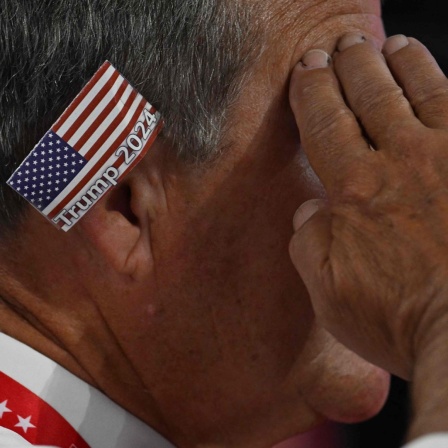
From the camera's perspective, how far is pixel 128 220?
129 cm

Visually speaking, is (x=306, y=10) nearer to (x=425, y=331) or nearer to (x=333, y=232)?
(x=333, y=232)

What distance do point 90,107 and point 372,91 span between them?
38 cm

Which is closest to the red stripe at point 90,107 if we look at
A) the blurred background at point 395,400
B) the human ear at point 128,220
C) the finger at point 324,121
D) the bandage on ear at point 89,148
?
the bandage on ear at point 89,148

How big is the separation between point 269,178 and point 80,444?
49cm

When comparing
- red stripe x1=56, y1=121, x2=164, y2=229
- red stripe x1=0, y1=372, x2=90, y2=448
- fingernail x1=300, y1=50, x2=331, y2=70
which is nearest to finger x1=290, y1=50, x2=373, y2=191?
fingernail x1=300, y1=50, x2=331, y2=70

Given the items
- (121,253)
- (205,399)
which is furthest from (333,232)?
(205,399)

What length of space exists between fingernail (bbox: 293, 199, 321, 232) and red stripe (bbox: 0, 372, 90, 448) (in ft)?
1.49

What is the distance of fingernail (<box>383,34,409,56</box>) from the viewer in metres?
1.29

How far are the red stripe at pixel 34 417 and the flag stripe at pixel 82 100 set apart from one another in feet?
1.26

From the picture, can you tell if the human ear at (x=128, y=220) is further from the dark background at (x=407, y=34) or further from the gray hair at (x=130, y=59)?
the dark background at (x=407, y=34)

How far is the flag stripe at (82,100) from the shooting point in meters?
1.15

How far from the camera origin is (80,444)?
133cm

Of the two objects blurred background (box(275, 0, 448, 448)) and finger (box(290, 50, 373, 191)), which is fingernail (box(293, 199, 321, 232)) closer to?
finger (box(290, 50, 373, 191))

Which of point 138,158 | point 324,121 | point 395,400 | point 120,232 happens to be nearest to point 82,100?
point 138,158
